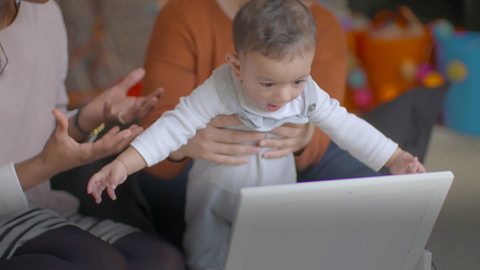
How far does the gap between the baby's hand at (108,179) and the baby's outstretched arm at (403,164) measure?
353 mm

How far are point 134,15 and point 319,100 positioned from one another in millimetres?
1359

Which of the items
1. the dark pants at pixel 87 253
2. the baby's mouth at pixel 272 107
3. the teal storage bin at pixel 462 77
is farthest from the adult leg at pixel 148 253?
the teal storage bin at pixel 462 77

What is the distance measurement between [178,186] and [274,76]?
0.41 meters

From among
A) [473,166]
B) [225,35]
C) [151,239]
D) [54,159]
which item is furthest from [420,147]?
[54,159]

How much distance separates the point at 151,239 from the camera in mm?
1002

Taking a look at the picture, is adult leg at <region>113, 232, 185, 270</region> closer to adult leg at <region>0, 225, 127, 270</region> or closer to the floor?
adult leg at <region>0, 225, 127, 270</region>

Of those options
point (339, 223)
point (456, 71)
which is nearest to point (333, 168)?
point (339, 223)

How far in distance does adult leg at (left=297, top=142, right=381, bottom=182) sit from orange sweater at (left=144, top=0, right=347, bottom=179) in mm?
20

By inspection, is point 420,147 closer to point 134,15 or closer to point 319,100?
point 319,100

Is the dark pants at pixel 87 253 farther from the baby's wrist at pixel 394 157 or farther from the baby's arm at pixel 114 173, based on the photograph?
the baby's wrist at pixel 394 157

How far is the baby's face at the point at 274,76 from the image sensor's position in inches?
31.3

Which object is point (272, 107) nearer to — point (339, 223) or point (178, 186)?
point (339, 223)

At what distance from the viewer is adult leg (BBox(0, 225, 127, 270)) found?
87cm

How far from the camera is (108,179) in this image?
819 millimetres
